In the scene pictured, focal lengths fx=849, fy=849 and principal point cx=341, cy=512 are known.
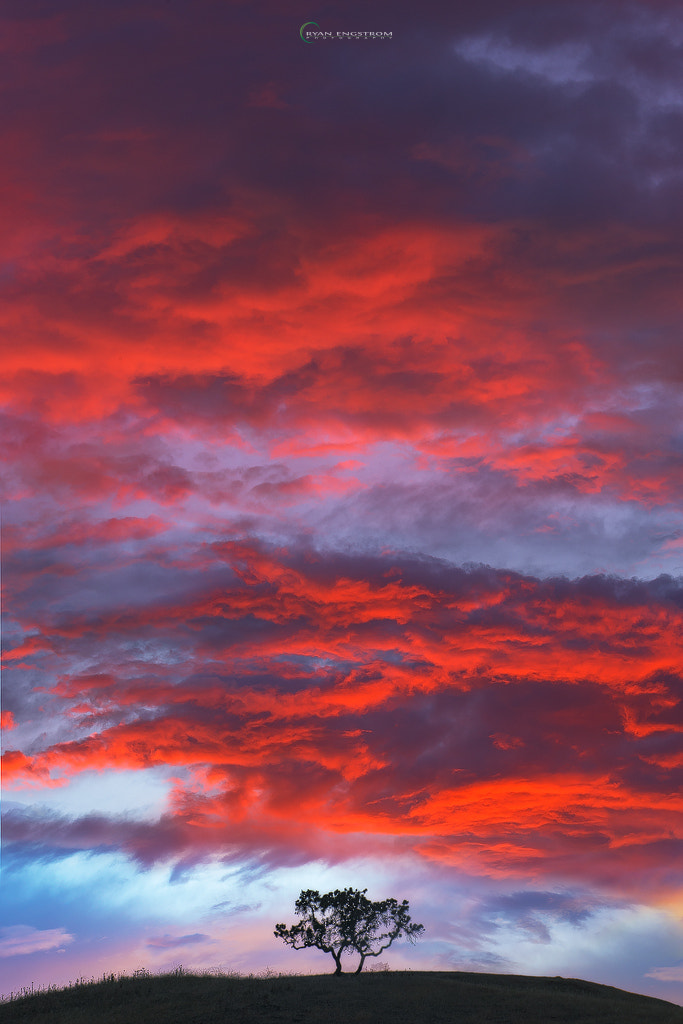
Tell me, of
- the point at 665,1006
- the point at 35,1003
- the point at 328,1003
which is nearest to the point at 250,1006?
the point at 328,1003

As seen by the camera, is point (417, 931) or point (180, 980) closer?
point (180, 980)

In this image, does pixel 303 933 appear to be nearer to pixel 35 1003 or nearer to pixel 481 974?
pixel 481 974

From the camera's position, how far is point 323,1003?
59.3 metres

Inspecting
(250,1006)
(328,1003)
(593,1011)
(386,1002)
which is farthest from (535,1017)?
(250,1006)

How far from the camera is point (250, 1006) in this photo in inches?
2324

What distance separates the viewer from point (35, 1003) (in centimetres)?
6347

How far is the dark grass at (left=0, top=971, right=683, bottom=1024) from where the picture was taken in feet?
184

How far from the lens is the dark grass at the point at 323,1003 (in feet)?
184

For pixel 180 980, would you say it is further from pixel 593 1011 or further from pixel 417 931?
pixel 593 1011

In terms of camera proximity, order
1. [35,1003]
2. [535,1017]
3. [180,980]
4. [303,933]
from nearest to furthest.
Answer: [535,1017]
[35,1003]
[180,980]
[303,933]

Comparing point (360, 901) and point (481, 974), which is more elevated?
point (360, 901)

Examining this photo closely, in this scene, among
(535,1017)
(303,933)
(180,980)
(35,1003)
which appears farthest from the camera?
(303,933)

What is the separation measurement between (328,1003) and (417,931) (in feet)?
71.9

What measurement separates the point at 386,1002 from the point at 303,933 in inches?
738
